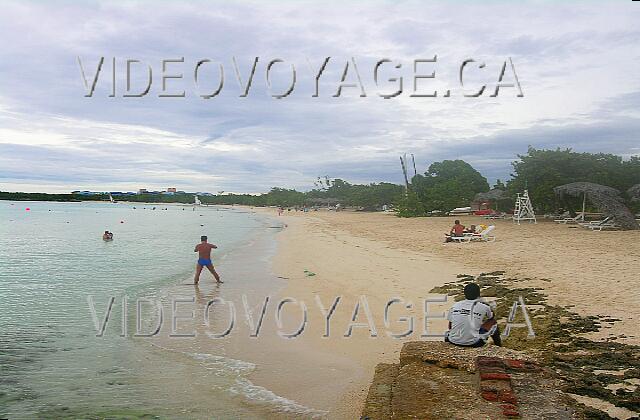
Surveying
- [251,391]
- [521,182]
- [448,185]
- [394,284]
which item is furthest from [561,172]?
[251,391]

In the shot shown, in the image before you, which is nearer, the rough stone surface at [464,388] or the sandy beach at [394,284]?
the rough stone surface at [464,388]

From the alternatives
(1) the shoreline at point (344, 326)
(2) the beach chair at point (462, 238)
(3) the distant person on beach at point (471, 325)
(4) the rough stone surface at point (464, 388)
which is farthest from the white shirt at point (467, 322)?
(2) the beach chair at point (462, 238)

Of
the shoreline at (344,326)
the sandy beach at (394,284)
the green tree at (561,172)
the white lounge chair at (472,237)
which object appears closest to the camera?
the shoreline at (344,326)

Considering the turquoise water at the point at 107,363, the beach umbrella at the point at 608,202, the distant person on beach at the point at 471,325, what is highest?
the beach umbrella at the point at 608,202

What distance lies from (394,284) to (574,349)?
255 inches

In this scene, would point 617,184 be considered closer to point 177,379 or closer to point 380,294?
point 380,294

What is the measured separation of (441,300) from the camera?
11.0 metres

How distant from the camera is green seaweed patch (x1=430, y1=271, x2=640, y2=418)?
208 inches

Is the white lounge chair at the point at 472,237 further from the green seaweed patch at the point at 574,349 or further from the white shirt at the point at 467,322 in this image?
the white shirt at the point at 467,322

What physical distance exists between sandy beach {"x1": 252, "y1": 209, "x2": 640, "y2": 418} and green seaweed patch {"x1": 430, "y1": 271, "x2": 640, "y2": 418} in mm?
359

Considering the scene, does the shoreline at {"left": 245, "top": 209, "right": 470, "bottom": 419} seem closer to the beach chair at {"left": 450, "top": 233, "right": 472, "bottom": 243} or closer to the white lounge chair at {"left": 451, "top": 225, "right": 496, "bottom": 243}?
the beach chair at {"left": 450, "top": 233, "right": 472, "bottom": 243}

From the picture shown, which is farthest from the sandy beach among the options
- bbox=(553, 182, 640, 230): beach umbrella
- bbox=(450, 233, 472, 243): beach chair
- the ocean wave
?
bbox=(553, 182, 640, 230): beach umbrella

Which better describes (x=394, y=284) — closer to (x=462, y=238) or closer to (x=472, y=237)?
(x=462, y=238)

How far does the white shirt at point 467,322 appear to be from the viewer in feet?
20.5
